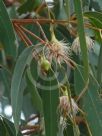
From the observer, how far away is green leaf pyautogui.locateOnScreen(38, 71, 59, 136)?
142 centimetres

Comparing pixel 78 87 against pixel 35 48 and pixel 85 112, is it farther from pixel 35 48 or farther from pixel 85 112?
pixel 35 48

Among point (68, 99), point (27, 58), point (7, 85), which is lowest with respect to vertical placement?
point (7, 85)

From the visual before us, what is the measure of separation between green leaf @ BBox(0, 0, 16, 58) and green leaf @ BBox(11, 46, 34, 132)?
13 centimetres

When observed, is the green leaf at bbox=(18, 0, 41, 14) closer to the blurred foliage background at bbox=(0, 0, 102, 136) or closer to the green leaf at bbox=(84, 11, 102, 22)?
the blurred foliage background at bbox=(0, 0, 102, 136)

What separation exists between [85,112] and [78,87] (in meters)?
0.09

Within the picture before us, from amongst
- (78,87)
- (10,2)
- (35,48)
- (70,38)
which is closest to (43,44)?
(35,48)

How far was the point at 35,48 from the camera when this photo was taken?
52.4 inches

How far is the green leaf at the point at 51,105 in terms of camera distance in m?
1.42

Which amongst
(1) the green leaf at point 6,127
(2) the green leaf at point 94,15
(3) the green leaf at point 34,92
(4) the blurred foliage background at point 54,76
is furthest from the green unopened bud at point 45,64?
(1) the green leaf at point 6,127

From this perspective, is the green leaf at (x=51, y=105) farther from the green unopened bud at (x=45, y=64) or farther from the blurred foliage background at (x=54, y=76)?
the green unopened bud at (x=45, y=64)

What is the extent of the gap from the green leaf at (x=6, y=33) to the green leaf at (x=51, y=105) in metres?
0.13

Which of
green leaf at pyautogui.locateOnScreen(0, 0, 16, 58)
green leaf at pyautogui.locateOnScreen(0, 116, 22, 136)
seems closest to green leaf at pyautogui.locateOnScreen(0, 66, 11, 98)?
green leaf at pyautogui.locateOnScreen(0, 116, 22, 136)

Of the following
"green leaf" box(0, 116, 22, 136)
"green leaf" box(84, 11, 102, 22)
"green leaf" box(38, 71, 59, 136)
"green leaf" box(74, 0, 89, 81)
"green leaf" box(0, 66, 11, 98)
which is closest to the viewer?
"green leaf" box(74, 0, 89, 81)

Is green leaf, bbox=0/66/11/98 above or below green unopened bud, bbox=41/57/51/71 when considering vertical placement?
below
